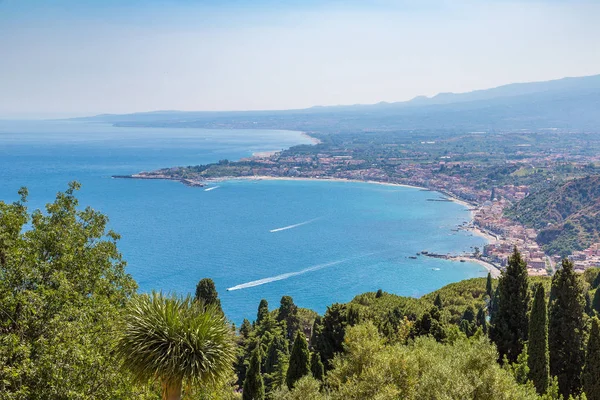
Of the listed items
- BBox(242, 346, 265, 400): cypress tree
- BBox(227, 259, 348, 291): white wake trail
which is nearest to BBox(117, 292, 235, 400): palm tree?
BBox(242, 346, 265, 400): cypress tree

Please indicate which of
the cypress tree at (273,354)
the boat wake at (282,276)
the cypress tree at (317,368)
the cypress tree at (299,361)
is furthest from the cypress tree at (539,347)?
→ the boat wake at (282,276)

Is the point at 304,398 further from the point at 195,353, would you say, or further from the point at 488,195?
the point at 488,195

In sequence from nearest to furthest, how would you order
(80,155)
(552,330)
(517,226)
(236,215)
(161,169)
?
1. (552,330)
2. (517,226)
3. (236,215)
4. (161,169)
5. (80,155)

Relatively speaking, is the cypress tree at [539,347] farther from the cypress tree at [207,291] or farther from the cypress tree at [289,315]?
the cypress tree at [289,315]

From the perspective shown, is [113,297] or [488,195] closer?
[113,297]

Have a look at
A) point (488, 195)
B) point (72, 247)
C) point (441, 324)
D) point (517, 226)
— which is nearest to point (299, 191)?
point (488, 195)

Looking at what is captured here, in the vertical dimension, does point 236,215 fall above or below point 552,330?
below
